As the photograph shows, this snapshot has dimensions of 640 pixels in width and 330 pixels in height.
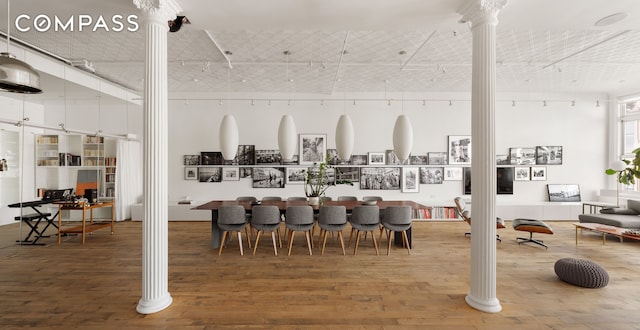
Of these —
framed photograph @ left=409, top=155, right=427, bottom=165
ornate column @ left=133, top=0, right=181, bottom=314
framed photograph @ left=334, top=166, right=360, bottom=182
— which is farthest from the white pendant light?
framed photograph @ left=409, top=155, right=427, bottom=165

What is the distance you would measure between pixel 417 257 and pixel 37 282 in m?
5.67

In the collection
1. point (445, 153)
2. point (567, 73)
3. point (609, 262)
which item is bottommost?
point (609, 262)

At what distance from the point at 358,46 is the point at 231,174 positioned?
5104 millimetres

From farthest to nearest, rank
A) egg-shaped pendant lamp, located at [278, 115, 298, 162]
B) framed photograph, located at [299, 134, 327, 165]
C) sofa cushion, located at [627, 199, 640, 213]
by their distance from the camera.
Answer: framed photograph, located at [299, 134, 327, 165]
sofa cushion, located at [627, 199, 640, 213]
egg-shaped pendant lamp, located at [278, 115, 298, 162]

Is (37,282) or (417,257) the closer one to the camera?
(37,282)

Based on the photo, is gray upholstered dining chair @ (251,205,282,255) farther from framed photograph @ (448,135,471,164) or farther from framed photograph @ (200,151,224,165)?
framed photograph @ (448,135,471,164)

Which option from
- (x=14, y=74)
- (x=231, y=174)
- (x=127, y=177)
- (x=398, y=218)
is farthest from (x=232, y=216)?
(x=127, y=177)

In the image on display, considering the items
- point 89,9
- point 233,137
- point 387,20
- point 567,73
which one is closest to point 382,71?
point 387,20

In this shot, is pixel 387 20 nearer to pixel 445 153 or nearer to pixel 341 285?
pixel 341 285

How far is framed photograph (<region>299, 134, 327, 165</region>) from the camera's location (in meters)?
7.79

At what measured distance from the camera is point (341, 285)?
353 centimetres

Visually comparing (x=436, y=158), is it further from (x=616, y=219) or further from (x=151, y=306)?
(x=151, y=306)

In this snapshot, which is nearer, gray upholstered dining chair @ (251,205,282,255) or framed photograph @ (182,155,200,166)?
gray upholstered dining chair @ (251,205,282,255)

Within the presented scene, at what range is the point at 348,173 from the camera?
25.8 ft
